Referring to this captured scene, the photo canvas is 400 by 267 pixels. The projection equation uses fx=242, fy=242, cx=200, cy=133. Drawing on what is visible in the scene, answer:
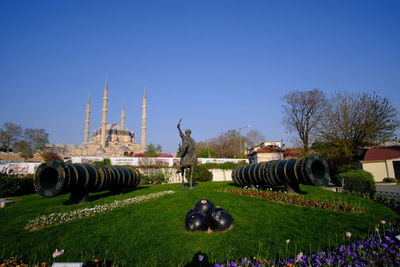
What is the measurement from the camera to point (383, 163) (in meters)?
26.5

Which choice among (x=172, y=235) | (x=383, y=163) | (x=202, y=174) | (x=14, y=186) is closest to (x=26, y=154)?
(x=14, y=186)

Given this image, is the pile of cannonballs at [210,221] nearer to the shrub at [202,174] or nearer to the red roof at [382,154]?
the shrub at [202,174]

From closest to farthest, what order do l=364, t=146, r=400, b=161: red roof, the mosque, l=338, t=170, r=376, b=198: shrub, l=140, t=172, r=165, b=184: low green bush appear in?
l=338, t=170, r=376, b=198: shrub
l=140, t=172, r=165, b=184: low green bush
l=364, t=146, r=400, b=161: red roof
the mosque

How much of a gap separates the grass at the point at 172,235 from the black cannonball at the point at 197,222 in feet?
0.49

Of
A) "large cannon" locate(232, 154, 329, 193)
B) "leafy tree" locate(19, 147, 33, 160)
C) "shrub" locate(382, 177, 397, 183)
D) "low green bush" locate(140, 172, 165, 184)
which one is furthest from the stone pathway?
"leafy tree" locate(19, 147, 33, 160)

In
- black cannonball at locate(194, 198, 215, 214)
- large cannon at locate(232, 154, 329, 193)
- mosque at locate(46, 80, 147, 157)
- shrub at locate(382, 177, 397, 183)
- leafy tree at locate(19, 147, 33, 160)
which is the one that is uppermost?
mosque at locate(46, 80, 147, 157)

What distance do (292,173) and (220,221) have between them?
6.10m

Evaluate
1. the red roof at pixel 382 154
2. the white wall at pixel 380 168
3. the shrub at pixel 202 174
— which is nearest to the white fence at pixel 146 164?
the shrub at pixel 202 174

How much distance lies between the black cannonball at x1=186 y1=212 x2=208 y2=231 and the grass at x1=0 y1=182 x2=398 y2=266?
5.8 inches

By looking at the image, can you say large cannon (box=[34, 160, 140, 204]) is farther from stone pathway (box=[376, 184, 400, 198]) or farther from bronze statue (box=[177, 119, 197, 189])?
stone pathway (box=[376, 184, 400, 198])

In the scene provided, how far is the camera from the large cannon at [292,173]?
10.1 metres

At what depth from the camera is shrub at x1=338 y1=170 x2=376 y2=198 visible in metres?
12.1

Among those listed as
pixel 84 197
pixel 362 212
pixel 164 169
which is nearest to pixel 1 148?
pixel 164 169

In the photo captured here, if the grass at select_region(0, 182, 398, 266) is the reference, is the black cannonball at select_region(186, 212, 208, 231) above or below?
above
